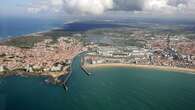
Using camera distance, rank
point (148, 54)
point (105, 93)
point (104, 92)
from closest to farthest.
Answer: point (105, 93) → point (104, 92) → point (148, 54)

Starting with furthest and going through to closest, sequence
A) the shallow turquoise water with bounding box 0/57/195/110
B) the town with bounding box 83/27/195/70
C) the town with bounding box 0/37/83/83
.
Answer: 1. the town with bounding box 83/27/195/70
2. the town with bounding box 0/37/83/83
3. the shallow turquoise water with bounding box 0/57/195/110

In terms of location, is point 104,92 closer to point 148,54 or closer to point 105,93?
point 105,93

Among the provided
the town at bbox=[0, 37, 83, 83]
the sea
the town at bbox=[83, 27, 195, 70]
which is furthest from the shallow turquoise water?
the town at bbox=[83, 27, 195, 70]

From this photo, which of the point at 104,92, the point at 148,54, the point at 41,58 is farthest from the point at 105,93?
the point at 148,54

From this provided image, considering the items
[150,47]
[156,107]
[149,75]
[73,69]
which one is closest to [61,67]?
[73,69]

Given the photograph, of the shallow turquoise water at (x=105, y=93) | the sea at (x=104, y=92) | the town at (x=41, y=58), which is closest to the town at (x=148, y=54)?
the town at (x=41, y=58)

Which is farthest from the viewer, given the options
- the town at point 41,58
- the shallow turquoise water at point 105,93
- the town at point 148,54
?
the town at point 148,54

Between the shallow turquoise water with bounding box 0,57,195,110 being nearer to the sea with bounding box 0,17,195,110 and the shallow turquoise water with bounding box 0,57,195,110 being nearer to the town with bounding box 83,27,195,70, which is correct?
the sea with bounding box 0,17,195,110

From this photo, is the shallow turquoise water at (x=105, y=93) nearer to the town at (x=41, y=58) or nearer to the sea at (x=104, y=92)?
the sea at (x=104, y=92)

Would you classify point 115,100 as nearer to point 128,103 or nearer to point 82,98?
point 128,103
